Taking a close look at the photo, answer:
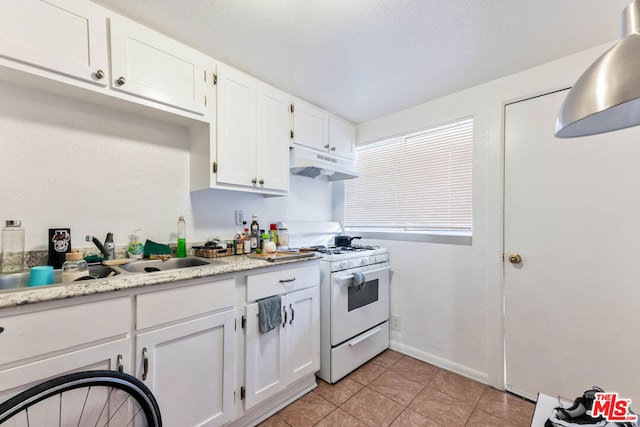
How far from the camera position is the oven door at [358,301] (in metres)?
2.06

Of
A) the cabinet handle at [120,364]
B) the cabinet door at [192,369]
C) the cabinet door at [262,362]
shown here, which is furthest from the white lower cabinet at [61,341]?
the cabinet door at [262,362]

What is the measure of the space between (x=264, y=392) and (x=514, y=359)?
69.7 inches

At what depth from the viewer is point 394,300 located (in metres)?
2.62

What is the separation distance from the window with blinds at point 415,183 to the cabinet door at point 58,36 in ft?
7.39

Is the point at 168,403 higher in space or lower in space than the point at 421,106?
lower

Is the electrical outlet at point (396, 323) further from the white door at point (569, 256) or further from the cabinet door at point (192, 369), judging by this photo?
the cabinet door at point (192, 369)

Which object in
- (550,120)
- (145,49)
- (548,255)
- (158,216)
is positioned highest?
(145,49)

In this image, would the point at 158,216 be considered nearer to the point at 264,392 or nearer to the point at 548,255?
the point at 264,392

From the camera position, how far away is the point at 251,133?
1.97 m

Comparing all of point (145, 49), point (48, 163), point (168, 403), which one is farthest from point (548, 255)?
point (48, 163)

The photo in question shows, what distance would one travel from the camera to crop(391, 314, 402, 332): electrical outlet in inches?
102

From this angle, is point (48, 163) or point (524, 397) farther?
point (524, 397)

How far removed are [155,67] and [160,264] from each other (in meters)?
1.17

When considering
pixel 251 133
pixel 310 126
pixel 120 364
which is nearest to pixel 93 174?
pixel 251 133
